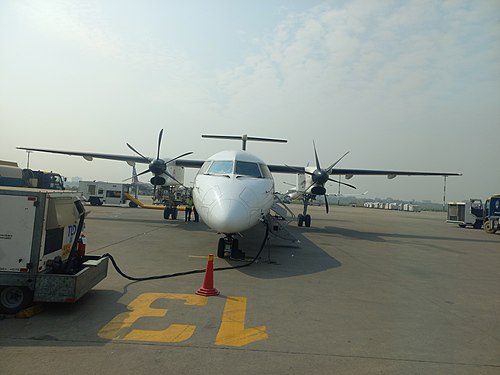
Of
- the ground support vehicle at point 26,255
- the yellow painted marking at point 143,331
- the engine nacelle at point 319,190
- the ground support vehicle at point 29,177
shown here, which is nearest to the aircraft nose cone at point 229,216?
the yellow painted marking at point 143,331

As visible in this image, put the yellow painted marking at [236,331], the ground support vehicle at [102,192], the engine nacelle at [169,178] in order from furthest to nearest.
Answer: the ground support vehicle at [102,192] < the engine nacelle at [169,178] < the yellow painted marking at [236,331]

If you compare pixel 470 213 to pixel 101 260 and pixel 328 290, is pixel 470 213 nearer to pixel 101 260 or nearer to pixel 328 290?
pixel 328 290

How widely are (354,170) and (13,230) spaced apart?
820 inches

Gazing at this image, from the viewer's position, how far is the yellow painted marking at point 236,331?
4402mm

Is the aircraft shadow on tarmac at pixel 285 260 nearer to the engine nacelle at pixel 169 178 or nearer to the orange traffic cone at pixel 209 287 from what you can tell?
the orange traffic cone at pixel 209 287

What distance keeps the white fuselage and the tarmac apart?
46.6 inches

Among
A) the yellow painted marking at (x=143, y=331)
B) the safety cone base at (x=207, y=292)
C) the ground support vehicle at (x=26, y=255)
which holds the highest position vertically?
the ground support vehicle at (x=26, y=255)

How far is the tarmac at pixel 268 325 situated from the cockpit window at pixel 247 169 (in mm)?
2568

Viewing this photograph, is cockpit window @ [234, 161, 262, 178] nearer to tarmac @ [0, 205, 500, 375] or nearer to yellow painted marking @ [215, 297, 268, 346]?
tarmac @ [0, 205, 500, 375]

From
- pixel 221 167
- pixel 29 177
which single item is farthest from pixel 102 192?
pixel 221 167

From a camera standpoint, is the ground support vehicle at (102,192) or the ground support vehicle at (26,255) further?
the ground support vehicle at (102,192)

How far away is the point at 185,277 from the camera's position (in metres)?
7.57

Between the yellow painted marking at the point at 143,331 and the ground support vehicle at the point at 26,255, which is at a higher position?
the ground support vehicle at the point at 26,255

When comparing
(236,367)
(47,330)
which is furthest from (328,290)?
(47,330)
